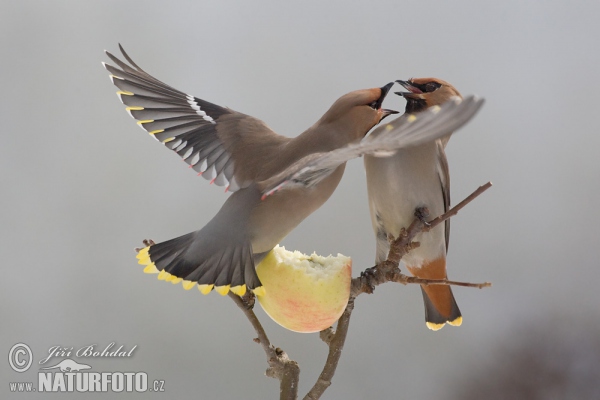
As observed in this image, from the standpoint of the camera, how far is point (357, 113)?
5.42ft

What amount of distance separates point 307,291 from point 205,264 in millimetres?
248

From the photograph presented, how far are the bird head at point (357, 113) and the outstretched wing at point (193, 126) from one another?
0.22 meters

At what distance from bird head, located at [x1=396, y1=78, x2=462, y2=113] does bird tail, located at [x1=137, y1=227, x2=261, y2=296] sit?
0.59 meters

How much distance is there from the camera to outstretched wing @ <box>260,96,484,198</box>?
1175 millimetres

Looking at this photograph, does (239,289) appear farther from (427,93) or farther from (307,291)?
(427,93)

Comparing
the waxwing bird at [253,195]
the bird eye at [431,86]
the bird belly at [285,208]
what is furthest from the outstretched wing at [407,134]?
the bird eye at [431,86]

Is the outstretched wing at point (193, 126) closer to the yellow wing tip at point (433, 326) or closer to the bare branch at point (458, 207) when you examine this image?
the bare branch at point (458, 207)

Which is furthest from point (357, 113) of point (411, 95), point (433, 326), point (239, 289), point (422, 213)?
point (433, 326)

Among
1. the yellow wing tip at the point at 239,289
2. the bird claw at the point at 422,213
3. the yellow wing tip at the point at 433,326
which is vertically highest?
the bird claw at the point at 422,213

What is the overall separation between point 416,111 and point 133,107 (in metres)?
0.76

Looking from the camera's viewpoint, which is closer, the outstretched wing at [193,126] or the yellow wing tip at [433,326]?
the outstretched wing at [193,126]

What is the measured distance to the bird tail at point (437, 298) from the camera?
1971 mm

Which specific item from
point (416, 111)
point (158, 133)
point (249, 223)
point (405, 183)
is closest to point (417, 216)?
point (405, 183)

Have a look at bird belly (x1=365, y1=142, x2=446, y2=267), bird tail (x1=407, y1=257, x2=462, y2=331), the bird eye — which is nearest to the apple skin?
bird belly (x1=365, y1=142, x2=446, y2=267)
